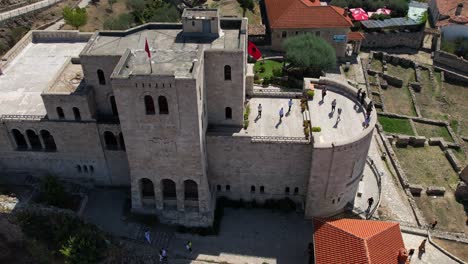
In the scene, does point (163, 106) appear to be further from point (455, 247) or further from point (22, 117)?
Answer: point (455, 247)

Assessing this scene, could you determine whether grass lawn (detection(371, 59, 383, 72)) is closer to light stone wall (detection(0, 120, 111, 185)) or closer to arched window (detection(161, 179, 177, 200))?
arched window (detection(161, 179, 177, 200))

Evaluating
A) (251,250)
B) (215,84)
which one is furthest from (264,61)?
(251,250)

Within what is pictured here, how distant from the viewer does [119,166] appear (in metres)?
43.2

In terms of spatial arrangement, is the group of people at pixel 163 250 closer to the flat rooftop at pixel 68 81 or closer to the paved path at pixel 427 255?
the flat rooftop at pixel 68 81

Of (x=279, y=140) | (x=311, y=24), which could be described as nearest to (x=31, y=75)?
(x=279, y=140)

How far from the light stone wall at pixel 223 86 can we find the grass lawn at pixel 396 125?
25.7 metres

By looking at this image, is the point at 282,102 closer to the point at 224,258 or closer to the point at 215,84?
the point at 215,84

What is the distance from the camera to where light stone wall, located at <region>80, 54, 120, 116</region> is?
124 feet

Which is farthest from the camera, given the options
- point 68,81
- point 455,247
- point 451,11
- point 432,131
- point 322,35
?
point 451,11

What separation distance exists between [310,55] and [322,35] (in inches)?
378

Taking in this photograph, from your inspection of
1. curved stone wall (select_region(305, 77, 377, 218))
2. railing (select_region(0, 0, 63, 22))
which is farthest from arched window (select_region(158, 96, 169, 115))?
railing (select_region(0, 0, 63, 22))

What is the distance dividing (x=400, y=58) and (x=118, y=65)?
172 ft

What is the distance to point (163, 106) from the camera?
3481 cm

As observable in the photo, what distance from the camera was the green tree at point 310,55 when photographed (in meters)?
58.2
